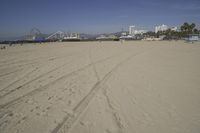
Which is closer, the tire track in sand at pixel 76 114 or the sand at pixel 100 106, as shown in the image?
the tire track in sand at pixel 76 114

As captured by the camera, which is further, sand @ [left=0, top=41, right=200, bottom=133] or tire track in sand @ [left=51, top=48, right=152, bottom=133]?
sand @ [left=0, top=41, right=200, bottom=133]

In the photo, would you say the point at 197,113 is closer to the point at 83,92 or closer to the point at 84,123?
the point at 84,123

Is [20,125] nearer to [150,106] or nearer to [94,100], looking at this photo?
[94,100]

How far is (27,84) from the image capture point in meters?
8.15

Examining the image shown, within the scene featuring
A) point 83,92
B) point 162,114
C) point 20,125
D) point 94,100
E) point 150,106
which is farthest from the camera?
point 83,92

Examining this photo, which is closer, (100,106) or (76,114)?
(76,114)

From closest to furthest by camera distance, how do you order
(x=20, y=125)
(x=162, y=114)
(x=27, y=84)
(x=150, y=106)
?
(x=20, y=125), (x=162, y=114), (x=150, y=106), (x=27, y=84)

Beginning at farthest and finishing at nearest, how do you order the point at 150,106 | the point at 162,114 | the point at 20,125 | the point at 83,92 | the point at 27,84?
1. the point at 27,84
2. the point at 83,92
3. the point at 150,106
4. the point at 162,114
5. the point at 20,125

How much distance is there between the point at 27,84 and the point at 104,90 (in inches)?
130

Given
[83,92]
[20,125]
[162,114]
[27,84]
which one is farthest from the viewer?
[27,84]

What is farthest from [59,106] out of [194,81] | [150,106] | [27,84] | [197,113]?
[194,81]

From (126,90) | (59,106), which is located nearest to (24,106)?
(59,106)

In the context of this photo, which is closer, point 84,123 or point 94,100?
point 84,123

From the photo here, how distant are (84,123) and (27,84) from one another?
453 cm
